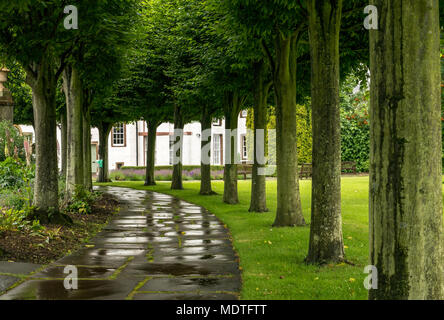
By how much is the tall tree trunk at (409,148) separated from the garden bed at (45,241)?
5.49 meters

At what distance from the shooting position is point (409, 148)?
3787 millimetres

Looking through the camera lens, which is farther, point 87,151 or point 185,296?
point 87,151

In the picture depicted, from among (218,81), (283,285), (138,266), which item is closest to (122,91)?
(218,81)

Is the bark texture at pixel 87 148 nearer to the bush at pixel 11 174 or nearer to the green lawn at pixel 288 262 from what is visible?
the bush at pixel 11 174

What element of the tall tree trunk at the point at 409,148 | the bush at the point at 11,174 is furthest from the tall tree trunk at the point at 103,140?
the tall tree trunk at the point at 409,148

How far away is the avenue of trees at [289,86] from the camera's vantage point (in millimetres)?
3805

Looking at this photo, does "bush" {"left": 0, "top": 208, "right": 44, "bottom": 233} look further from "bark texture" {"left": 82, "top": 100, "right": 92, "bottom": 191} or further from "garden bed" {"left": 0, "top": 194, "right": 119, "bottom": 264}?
"bark texture" {"left": 82, "top": 100, "right": 92, "bottom": 191}

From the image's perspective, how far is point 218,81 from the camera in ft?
49.3

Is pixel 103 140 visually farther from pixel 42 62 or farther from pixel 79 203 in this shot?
pixel 42 62

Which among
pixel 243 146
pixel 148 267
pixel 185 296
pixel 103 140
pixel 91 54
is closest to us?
pixel 185 296

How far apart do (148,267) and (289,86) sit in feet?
19.0

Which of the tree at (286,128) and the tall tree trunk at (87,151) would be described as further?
the tall tree trunk at (87,151)

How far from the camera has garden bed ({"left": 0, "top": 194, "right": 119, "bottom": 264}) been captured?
7.40 meters
